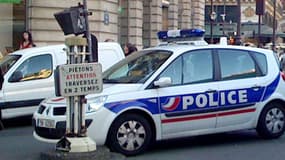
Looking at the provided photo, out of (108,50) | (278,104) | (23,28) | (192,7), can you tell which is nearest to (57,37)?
(23,28)

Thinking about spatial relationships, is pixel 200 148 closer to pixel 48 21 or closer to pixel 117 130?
pixel 117 130

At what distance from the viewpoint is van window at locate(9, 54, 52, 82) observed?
540 inches

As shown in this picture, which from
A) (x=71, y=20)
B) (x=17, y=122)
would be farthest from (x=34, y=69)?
(x=71, y=20)

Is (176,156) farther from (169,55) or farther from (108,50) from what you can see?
(108,50)

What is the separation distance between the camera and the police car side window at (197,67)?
416 inches

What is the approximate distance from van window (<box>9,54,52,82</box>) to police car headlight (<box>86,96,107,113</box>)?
13.9 ft

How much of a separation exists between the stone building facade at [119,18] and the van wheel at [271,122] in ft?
49.4

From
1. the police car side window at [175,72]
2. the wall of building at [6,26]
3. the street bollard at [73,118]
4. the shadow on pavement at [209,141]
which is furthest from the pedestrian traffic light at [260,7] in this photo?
the street bollard at [73,118]

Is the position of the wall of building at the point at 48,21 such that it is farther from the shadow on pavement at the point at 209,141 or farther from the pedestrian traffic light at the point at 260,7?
the shadow on pavement at the point at 209,141

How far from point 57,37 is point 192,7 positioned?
2018 cm

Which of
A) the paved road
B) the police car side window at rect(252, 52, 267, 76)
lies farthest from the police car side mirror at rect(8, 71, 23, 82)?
the police car side window at rect(252, 52, 267, 76)

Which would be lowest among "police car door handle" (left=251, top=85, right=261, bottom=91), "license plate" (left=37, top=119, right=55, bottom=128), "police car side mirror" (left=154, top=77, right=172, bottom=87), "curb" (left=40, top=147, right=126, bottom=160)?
"curb" (left=40, top=147, right=126, bottom=160)

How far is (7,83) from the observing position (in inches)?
534

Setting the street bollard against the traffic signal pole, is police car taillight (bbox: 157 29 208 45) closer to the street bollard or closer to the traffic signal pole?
the traffic signal pole
